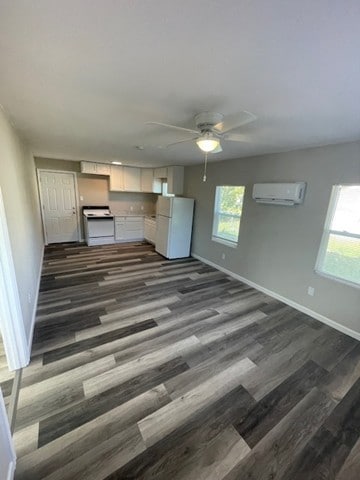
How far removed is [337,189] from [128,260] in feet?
13.6

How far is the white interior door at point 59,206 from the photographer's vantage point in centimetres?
543

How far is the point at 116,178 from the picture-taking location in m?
5.91

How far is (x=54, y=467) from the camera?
1.21m

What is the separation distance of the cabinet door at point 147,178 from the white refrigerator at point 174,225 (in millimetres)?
1380

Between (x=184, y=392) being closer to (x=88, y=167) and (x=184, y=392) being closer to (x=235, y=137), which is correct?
(x=235, y=137)

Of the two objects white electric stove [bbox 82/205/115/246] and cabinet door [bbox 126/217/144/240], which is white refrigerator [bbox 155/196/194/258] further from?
white electric stove [bbox 82/205/115/246]

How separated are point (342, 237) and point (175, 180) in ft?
12.5

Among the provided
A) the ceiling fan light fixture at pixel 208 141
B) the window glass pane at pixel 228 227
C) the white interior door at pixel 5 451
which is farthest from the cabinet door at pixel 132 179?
the white interior door at pixel 5 451

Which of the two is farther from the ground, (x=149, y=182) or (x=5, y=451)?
(x=149, y=182)

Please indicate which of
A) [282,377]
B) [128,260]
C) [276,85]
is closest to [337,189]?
[276,85]

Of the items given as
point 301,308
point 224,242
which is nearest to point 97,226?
point 224,242

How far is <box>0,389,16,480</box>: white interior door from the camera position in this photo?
1.04 meters

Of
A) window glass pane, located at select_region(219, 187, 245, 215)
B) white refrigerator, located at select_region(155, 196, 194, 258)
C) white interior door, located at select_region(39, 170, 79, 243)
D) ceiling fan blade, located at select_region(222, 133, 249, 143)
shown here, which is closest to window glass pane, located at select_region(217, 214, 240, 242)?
window glass pane, located at select_region(219, 187, 245, 215)

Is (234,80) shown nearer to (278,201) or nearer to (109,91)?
(109,91)
